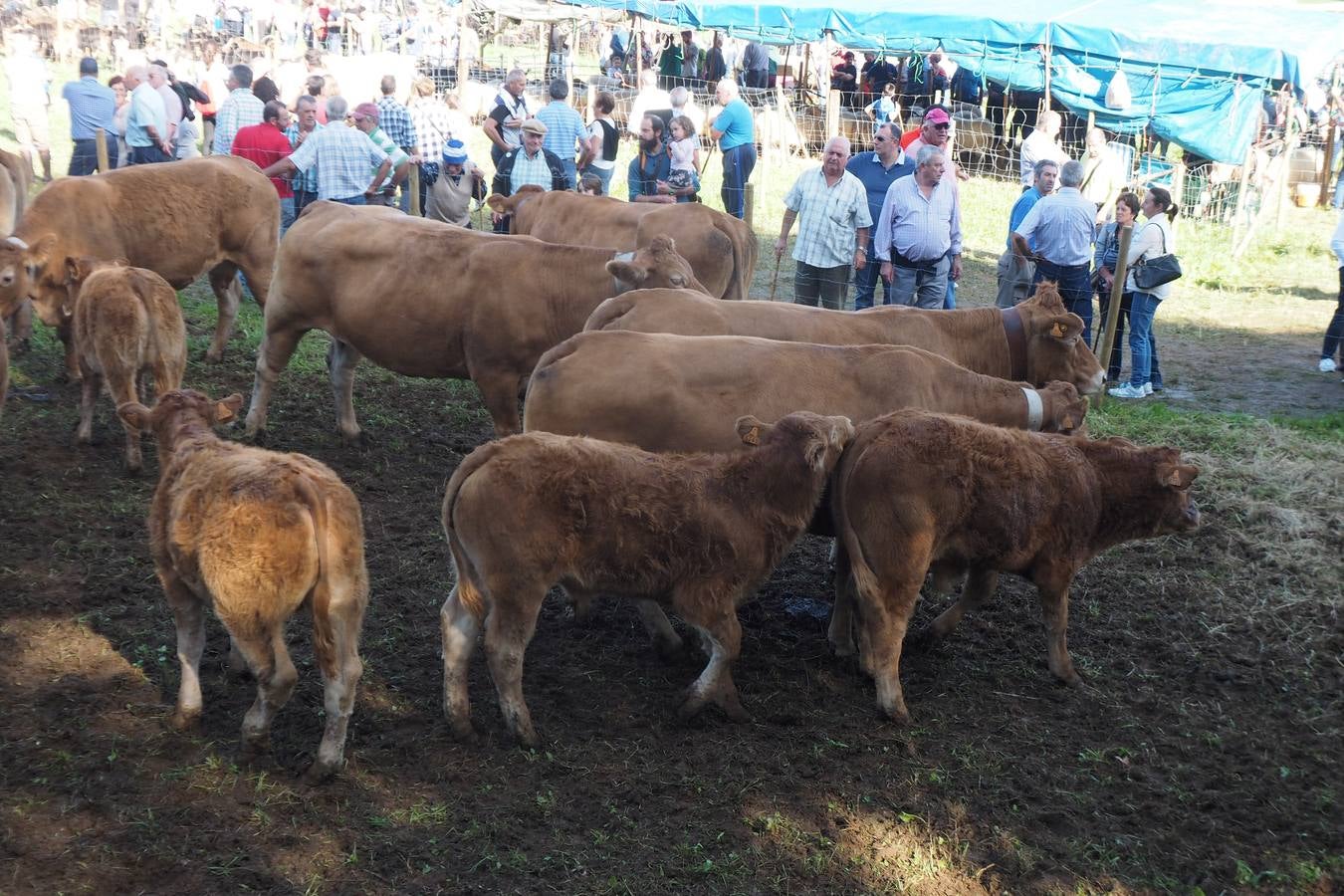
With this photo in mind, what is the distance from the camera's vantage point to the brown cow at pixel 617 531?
16.5ft

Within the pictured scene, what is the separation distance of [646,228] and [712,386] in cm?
524

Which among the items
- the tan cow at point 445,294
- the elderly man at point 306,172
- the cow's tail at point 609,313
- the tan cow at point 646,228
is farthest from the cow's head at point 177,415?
the elderly man at point 306,172

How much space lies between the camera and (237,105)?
1447 centimetres

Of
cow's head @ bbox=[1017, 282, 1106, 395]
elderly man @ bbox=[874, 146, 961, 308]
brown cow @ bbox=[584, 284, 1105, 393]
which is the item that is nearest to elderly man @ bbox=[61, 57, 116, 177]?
elderly man @ bbox=[874, 146, 961, 308]

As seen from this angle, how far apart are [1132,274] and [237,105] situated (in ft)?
34.8

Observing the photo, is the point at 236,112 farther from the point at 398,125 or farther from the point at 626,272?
the point at 626,272

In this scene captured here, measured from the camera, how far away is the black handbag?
11.9 metres

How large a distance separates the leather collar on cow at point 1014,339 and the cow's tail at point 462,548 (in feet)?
13.9

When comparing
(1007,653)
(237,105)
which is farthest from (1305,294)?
(237,105)

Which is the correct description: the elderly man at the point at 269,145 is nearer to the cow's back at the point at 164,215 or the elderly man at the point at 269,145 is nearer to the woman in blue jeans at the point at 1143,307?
the cow's back at the point at 164,215

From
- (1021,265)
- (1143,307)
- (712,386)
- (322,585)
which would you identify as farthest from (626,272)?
(1143,307)

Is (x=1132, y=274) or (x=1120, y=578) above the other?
(x=1132, y=274)

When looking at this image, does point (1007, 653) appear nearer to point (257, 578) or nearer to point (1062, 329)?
point (1062, 329)

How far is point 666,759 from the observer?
16.9ft
